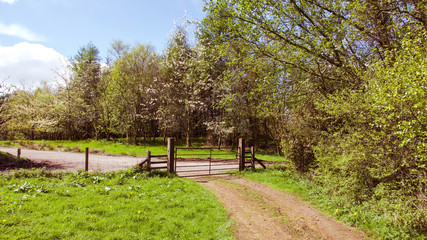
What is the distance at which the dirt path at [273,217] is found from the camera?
18.7 ft

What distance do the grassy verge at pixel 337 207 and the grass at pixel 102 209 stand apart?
350cm

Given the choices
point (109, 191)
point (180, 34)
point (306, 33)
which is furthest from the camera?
point (180, 34)

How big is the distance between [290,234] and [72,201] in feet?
19.5

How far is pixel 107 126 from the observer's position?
31359mm

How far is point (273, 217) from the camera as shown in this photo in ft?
22.0

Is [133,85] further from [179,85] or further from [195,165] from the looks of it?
[195,165]

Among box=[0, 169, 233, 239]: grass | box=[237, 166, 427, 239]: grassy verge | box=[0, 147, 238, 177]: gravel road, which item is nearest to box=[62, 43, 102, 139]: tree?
box=[0, 147, 238, 177]: gravel road

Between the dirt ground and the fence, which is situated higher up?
the fence

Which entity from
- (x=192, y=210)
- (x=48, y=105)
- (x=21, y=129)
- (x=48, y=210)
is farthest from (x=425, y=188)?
(x=21, y=129)

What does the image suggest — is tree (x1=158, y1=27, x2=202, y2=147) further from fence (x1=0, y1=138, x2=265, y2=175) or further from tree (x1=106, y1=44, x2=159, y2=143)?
fence (x1=0, y1=138, x2=265, y2=175)

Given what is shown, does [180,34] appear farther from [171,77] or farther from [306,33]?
[306,33]

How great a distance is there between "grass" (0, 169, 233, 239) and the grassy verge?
350cm

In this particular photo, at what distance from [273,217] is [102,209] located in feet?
15.8

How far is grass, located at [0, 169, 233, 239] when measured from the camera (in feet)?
15.8
